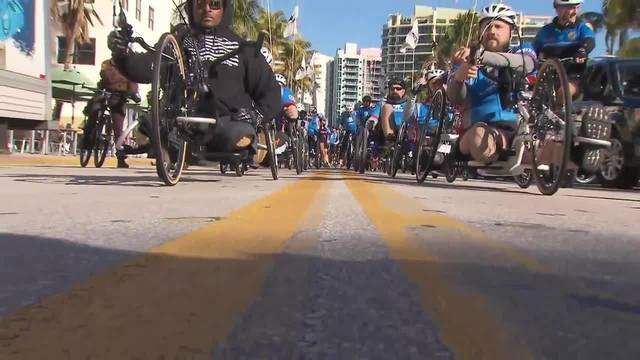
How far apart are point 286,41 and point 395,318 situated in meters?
54.2

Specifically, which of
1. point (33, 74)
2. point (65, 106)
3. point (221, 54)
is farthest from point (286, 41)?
point (221, 54)

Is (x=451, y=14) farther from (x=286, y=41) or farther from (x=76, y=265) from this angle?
(x=76, y=265)

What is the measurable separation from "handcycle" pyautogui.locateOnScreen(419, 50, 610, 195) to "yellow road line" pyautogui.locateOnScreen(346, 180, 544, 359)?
9.62ft

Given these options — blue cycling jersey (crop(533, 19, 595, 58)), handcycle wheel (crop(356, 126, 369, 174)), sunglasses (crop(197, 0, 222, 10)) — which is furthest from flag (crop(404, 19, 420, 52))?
sunglasses (crop(197, 0, 222, 10))

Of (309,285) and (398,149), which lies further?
(398,149)

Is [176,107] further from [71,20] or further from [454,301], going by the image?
[71,20]

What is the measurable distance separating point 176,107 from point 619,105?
22.9 ft

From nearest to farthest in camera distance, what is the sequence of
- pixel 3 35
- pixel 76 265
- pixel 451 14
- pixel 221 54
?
1. pixel 76 265
2. pixel 221 54
3. pixel 3 35
4. pixel 451 14

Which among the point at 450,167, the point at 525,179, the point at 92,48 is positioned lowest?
the point at 525,179

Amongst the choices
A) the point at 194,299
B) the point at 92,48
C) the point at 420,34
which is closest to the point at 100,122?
the point at 194,299

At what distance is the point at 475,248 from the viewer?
9.59 feet

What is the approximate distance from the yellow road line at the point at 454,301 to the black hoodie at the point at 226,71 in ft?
10.5

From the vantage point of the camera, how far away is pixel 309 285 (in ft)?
6.88

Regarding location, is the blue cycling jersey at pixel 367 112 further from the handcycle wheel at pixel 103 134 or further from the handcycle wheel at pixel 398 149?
the handcycle wheel at pixel 103 134
